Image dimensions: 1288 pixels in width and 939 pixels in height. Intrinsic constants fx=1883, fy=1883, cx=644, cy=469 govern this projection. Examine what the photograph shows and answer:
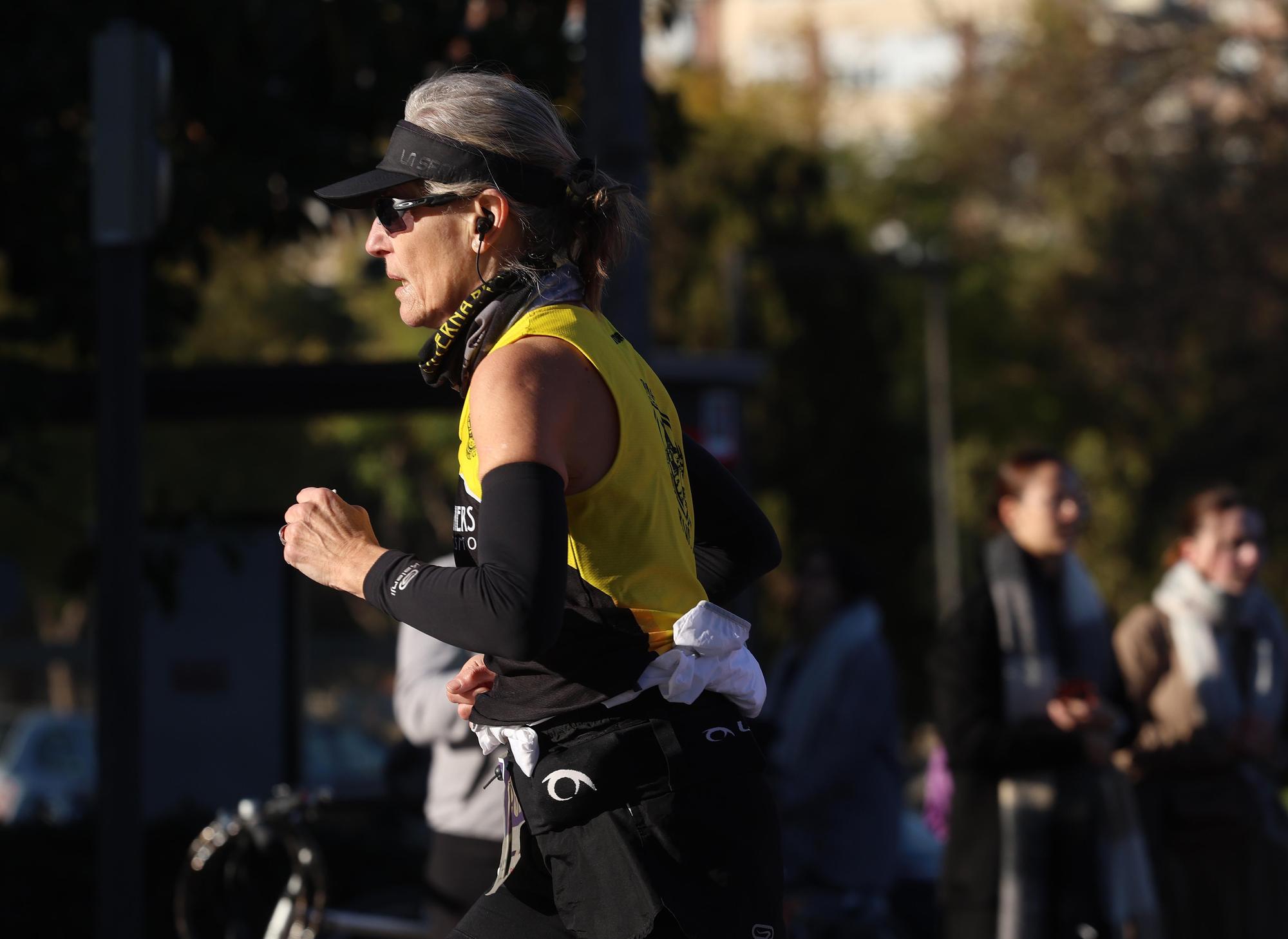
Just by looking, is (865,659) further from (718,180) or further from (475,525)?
(718,180)

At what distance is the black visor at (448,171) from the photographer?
2.60m

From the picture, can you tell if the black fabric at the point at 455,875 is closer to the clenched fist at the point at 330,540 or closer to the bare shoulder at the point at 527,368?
the clenched fist at the point at 330,540

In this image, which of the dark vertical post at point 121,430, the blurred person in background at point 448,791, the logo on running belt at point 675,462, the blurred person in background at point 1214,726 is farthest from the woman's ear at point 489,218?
the blurred person in background at point 1214,726

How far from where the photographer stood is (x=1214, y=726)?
5.80 metres

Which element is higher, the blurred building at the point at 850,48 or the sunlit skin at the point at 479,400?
Answer: the blurred building at the point at 850,48

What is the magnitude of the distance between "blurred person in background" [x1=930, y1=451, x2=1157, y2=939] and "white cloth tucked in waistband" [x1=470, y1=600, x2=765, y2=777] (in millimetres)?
2737

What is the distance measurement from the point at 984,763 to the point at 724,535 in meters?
2.42

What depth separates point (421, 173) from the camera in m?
2.62

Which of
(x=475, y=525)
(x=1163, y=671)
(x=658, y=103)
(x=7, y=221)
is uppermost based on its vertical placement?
(x=658, y=103)

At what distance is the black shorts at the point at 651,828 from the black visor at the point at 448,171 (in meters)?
0.72

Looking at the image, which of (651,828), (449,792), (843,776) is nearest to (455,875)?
(449,792)

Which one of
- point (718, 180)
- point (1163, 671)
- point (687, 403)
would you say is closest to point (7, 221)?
point (687, 403)

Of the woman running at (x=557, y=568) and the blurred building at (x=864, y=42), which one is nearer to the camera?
the woman running at (x=557, y=568)

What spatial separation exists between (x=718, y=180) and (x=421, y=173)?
27.0 metres
